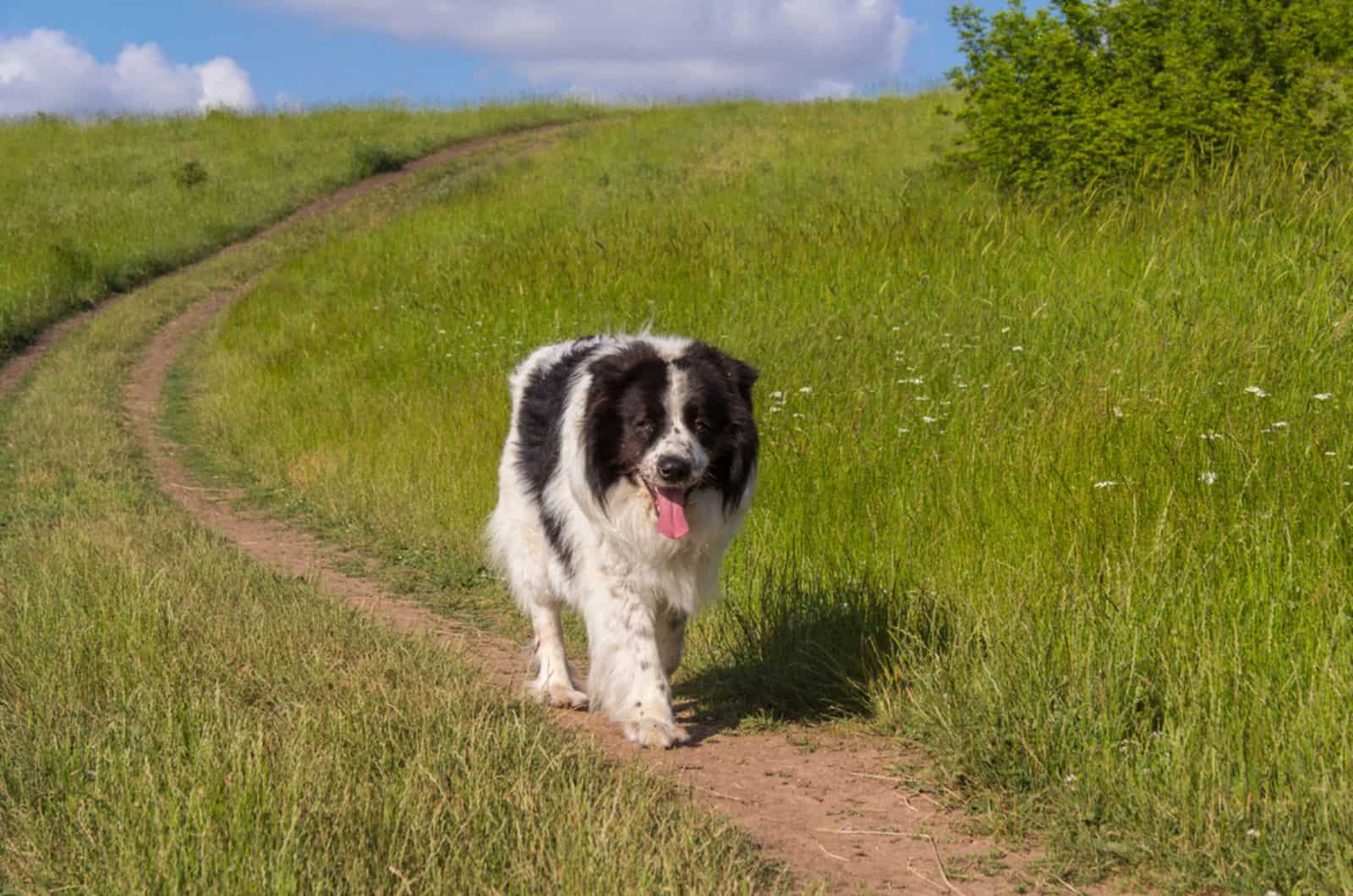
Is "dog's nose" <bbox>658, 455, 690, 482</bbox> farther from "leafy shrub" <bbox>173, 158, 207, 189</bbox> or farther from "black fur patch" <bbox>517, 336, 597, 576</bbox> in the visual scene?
"leafy shrub" <bbox>173, 158, 207, 189</bbox>

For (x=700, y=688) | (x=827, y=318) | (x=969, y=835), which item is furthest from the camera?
Answer: (x=827, y=318)

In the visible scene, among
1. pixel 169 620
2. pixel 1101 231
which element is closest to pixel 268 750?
pixel 169 620

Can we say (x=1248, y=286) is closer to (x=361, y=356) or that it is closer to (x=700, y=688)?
(x=700, y=688)

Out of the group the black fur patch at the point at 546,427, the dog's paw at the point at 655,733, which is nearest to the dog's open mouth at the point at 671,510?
the black fur patch at the point at 546,427

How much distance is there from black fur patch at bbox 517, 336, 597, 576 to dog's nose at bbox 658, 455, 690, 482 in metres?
0.76

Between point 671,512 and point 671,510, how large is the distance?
10mm

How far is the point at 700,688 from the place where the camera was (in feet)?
18.0

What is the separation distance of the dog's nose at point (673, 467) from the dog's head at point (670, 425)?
0.01 m

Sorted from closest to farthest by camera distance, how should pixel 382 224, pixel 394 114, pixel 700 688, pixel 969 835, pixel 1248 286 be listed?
pixel 969 835 → pixel 700 688 → pixel 1248 286 → pixel 382 224 → pixel 394 114

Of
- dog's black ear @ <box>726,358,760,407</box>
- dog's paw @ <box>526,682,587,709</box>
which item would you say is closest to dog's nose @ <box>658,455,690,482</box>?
dog's black ear @ <box>726,358,760,407</box>

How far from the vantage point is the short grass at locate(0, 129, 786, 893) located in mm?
2938

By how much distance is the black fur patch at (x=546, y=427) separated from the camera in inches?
205

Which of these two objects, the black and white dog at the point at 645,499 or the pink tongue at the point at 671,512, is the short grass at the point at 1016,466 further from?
the pink tongue at the point at 671,512

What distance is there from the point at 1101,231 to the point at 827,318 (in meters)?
2.11
